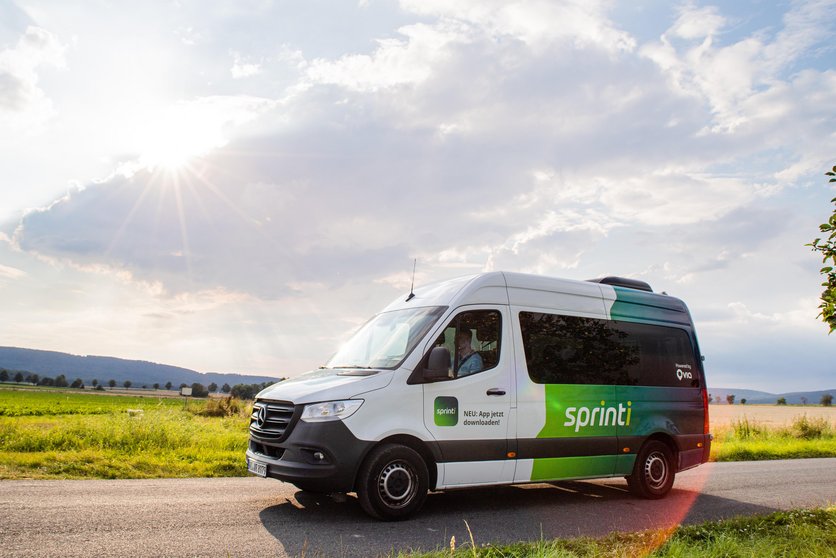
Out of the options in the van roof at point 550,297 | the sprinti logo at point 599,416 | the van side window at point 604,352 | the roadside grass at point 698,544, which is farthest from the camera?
the sprinti logo at point 599,416

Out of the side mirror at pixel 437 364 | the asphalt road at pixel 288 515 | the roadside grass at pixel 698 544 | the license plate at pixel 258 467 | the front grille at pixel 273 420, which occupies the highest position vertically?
the side mirror at pixel 437 364

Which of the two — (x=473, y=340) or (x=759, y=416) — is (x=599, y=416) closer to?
(x=473, y=340)

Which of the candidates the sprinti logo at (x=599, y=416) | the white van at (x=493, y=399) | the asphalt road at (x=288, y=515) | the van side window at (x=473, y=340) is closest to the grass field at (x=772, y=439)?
the asphalt road at (x=288, y=515)

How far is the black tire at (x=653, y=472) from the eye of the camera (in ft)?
31.4

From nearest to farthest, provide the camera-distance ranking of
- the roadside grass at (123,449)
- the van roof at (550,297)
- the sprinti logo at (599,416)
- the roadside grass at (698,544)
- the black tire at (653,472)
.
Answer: the roadside grass at (698,544), the van roof at (550,297), the sprinti logo at (599,416), the black tire at (653,472), the roadside grass at (123,449)

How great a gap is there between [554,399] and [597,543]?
2.75 meters

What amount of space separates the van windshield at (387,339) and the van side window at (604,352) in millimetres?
1358

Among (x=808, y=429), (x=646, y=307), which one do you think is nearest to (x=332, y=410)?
(x=646, y=307)

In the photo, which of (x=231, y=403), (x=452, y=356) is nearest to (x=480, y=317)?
(x=452, y=356)

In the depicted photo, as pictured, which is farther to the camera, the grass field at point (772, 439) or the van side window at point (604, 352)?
the grass field at point (772, 439)

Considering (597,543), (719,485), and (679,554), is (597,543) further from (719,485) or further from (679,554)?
(719,485)

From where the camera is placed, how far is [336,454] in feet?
22.6

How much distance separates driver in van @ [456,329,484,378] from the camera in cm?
776

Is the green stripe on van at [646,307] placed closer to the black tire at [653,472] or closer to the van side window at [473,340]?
the black tire at [653,472]
